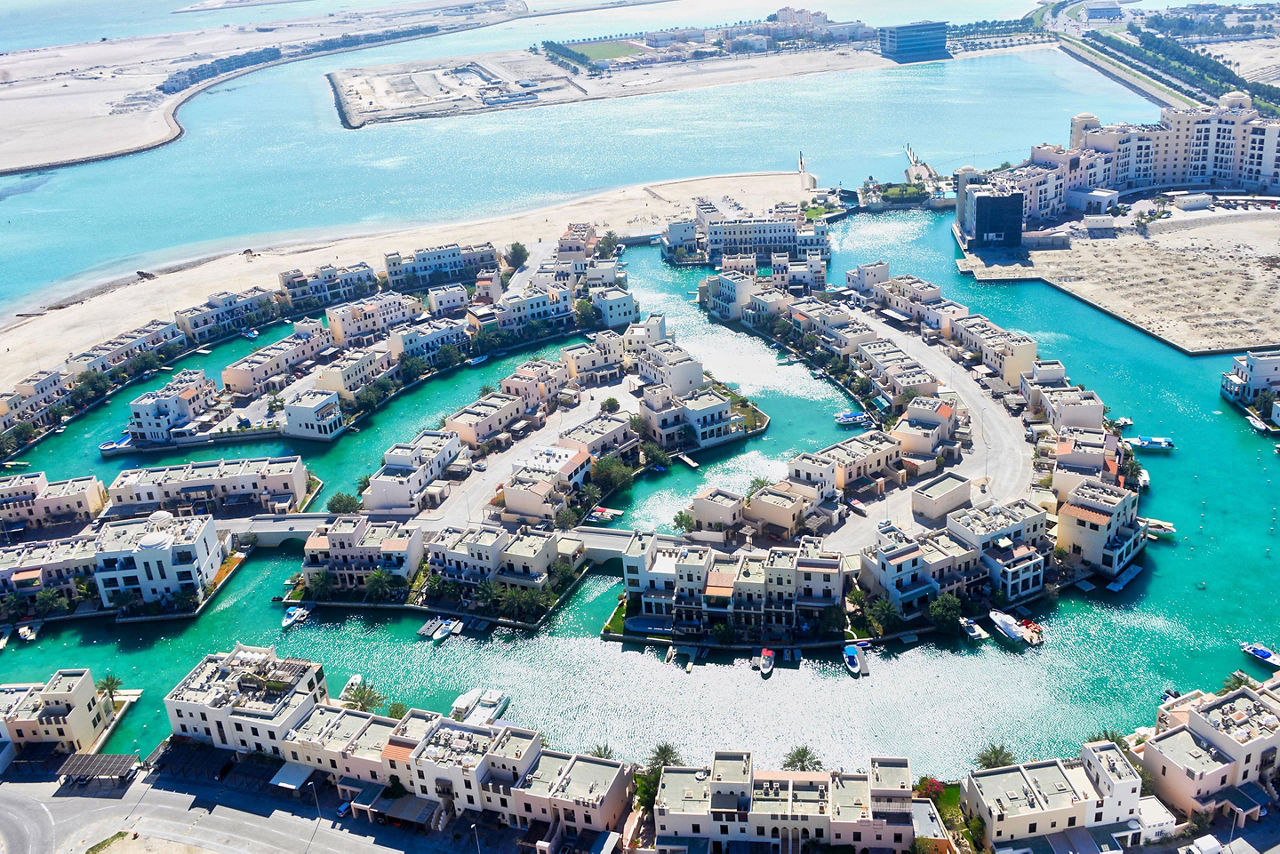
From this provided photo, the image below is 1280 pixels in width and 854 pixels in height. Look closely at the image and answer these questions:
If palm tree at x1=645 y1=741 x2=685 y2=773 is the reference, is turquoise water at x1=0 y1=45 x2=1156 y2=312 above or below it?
Answer: above

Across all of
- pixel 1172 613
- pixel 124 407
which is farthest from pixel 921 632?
pixel 124 407

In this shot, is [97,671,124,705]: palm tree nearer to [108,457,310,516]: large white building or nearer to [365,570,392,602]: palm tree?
[365,570,392,602]: palm tree

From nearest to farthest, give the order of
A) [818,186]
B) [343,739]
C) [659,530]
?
[343,739] → [659,530] → [818,186]

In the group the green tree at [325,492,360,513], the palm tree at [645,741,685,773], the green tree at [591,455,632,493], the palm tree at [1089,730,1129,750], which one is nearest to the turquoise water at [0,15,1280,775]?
the palm tree at [1089,730,1129,750]

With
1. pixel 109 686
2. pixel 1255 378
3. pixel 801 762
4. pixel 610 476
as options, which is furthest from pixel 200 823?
pixel 1255 378

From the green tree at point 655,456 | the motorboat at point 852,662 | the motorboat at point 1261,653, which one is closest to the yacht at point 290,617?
the green tree at point 655,456

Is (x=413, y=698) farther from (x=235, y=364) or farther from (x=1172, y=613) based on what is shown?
(x=235, y=364)

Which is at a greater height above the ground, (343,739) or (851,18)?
(851,18)
